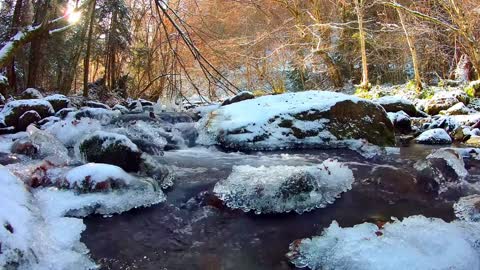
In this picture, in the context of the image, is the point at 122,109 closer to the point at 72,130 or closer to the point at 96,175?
the point at 72,130

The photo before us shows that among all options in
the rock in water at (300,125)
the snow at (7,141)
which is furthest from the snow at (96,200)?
the rock in water at (300,125)

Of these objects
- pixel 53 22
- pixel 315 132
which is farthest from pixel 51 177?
pixel 315 132

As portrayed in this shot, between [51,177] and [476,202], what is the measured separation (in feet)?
12.8

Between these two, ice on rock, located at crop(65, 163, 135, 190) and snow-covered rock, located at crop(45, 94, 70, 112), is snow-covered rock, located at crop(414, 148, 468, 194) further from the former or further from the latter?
snow-covered rock, located at crop(45, 94, 70, 112)

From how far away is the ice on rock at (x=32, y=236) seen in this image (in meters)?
2.15

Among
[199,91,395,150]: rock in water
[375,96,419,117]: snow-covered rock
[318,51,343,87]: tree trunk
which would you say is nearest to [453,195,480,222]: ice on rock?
[199,91,395,150]: rock in water

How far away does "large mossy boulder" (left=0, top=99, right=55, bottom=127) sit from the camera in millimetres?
7965

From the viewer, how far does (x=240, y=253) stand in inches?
107

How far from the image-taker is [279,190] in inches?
143

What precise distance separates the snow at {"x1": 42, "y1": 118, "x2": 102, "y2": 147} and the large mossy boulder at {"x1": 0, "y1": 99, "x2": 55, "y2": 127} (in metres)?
1.89

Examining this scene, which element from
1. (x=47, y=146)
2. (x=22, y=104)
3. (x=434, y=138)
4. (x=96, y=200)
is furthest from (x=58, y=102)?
(x=434, y=138)

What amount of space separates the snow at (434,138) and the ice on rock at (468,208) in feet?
12.6

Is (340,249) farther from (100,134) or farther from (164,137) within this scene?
(164,137)

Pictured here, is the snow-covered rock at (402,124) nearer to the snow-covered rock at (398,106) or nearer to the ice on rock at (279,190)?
the snow-covered rock at (398,106)
